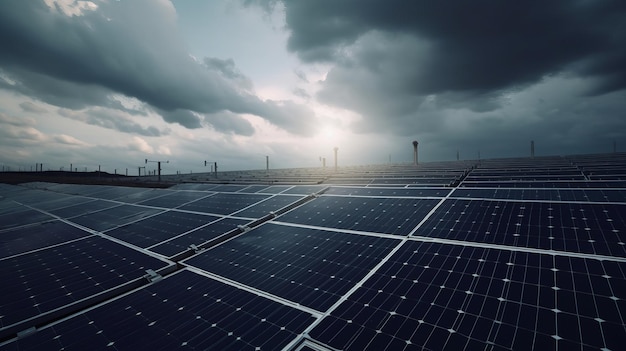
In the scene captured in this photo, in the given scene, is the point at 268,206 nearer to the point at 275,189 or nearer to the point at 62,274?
the point at 275,189

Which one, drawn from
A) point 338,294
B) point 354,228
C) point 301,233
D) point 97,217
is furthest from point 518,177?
point 97,217

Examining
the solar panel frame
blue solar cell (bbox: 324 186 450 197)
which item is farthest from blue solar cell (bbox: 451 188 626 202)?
the solar panel frame

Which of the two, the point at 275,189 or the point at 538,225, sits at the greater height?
the point at 275,189

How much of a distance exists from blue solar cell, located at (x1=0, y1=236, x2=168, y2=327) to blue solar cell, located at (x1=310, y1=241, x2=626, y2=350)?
42.3ft

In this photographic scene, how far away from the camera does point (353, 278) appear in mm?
11867

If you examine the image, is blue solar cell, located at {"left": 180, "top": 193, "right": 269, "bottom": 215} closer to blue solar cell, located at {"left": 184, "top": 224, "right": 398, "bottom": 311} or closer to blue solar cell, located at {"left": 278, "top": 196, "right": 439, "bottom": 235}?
blue solar cell, located at {"left": 278, "top": 196, "right": 439, "bottom": 235}

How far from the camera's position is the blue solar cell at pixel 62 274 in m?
12.6

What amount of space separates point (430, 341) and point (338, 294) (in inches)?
159

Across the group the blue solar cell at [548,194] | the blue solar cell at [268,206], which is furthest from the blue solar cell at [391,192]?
the blue solar cell at [268,206]

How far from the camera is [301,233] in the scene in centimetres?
1795

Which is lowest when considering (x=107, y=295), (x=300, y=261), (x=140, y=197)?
(x=107, y=295)

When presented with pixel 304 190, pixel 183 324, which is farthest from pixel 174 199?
pixel 183 324

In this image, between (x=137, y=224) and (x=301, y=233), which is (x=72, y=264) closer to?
(x=137, y=224)

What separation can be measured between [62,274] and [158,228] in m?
7.88
